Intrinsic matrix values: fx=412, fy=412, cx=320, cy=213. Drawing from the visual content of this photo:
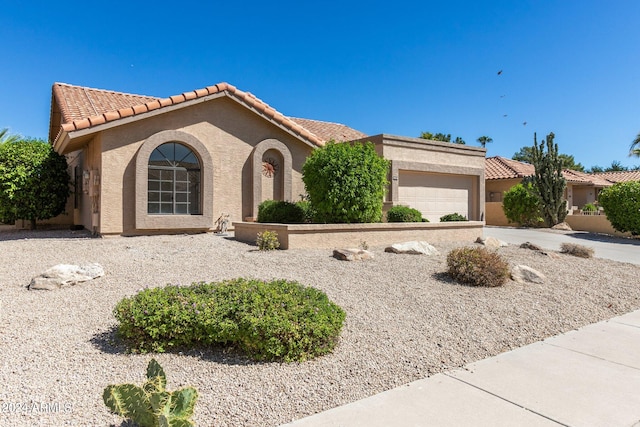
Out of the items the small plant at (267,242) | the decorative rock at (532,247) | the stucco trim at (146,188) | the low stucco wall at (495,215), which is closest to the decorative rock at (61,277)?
the small plant at (267,242)

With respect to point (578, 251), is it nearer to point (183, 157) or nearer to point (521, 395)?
point (521, 395)

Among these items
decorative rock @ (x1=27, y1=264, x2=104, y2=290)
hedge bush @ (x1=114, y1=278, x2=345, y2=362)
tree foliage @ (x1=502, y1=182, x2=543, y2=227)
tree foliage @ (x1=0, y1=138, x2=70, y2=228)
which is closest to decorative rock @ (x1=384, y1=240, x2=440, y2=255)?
hedge bush @ (x1=114, y1=278, x2=345, y2=362)

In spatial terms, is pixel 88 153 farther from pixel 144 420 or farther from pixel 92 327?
pixel 144 420

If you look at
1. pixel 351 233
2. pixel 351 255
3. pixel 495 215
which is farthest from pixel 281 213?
pixel 495 215

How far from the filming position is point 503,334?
5.34 m

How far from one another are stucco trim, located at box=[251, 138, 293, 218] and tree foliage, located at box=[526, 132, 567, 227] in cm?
1277

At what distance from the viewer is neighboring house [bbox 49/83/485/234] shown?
38.6 feet

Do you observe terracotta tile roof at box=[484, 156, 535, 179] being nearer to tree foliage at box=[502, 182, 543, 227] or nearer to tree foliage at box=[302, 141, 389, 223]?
tree foliage at box=[502, 182, 543, 227]

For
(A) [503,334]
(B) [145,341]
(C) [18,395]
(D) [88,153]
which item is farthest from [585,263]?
(D) [88,153]

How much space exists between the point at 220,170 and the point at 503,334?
10.1m

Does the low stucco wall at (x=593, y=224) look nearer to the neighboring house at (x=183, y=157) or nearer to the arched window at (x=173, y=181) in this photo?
the neighboring house at (x=183, y=157)

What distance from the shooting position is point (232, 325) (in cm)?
422

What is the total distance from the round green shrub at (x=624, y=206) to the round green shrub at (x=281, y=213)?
13.6m

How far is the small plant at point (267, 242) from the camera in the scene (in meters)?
9.49
